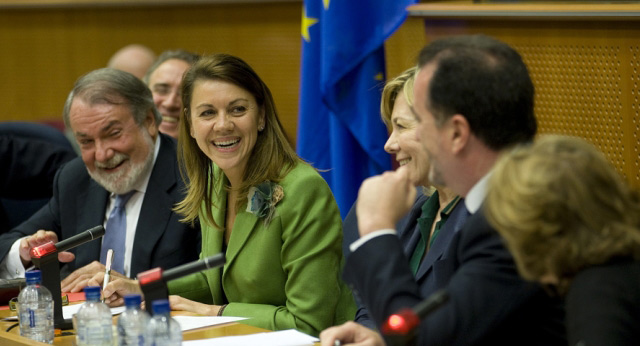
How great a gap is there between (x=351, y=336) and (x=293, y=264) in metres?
0.76

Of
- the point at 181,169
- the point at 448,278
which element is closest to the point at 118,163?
the point at 181,169

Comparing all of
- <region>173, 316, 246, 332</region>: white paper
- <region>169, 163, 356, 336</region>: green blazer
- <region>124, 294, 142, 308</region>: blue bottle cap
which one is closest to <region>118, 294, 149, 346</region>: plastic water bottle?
<region>124, 294, 142, 308</region>: blue bottle cap

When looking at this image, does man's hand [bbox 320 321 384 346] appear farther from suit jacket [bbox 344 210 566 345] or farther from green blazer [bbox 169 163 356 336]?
green blazer [bbox 169 163 356 336]

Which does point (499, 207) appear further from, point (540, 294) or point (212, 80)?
point (212, 80)

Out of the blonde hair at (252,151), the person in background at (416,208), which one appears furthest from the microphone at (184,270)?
the blonde hair at (252,151)

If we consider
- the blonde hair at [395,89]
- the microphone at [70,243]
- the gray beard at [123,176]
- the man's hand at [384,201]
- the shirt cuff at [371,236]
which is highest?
the blonde hair at [395,89]

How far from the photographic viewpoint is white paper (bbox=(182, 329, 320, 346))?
253cm

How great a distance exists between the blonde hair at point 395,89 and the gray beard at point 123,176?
1.25 m

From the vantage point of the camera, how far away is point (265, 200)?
10.5ft

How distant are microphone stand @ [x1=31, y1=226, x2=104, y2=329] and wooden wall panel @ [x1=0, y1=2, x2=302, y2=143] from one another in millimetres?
3758

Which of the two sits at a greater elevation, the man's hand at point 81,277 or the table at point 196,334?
the table at point 196,334

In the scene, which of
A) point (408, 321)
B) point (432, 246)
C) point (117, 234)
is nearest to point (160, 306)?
point (408, 321)

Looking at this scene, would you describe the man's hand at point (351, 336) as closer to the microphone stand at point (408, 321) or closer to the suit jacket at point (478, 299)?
the suit jacket at point (478, 299)

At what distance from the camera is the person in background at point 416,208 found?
2.73m
